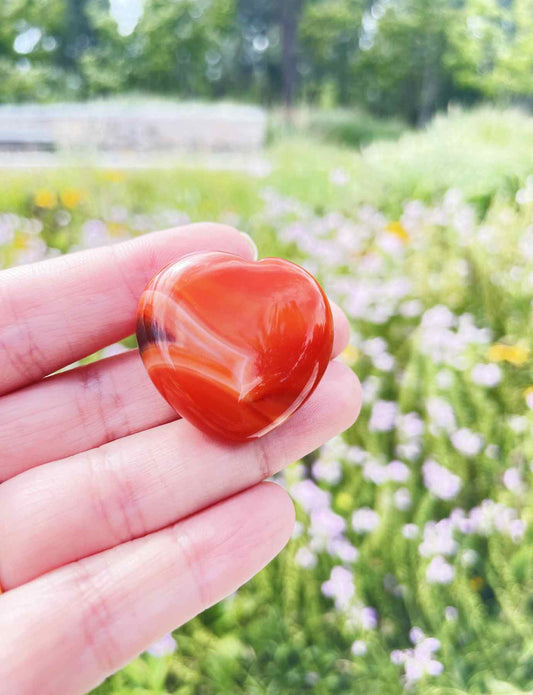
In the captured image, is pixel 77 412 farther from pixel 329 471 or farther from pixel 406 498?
pixel 406 498

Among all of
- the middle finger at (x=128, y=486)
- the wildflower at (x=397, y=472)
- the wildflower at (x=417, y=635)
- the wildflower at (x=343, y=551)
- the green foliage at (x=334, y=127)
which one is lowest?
the green foliage at (x=334, y=127)

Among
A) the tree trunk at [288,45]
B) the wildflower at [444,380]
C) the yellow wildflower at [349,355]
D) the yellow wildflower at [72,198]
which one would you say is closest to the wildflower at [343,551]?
the wildflower at [444,380]

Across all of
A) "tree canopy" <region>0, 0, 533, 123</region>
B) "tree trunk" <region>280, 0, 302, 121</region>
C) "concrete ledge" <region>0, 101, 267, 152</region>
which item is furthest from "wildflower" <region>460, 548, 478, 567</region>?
"tree trunk" <region>280, 0, 302, 121</region>

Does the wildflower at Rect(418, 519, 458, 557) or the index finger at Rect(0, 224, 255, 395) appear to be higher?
the index finger at Rect(0, 224, 255, 395)

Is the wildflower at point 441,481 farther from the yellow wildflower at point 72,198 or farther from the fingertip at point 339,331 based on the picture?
the yellow wildflower at point 72,198

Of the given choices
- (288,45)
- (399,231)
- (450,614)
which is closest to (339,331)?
(450,614)

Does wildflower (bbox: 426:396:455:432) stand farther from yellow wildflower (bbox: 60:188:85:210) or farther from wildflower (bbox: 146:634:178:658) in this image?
yellow wildflower (bbox: 60:188:85:210)
